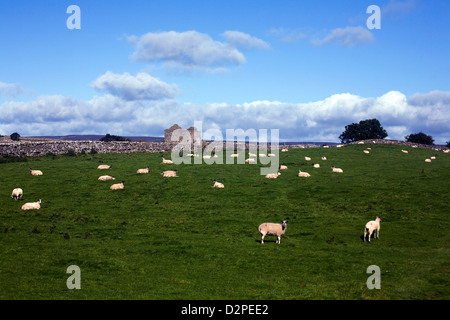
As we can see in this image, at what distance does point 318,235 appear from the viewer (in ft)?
86.3

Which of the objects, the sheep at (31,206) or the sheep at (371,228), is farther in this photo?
the sheep at (31,206)

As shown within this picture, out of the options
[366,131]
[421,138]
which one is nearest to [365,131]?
[366,131]

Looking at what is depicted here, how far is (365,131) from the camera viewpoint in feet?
374

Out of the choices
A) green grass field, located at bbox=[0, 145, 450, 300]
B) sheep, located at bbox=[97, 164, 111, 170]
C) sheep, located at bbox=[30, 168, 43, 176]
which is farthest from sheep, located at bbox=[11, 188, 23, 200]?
sheep, located at bbox=[97, 164, 111, 170]

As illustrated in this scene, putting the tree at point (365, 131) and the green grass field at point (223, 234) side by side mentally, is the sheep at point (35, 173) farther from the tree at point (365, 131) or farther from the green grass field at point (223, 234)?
the tree at point (365, 131)

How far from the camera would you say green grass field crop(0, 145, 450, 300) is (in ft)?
56.1

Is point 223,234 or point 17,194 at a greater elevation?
point 17,194

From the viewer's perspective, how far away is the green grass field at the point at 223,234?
17.1 meters

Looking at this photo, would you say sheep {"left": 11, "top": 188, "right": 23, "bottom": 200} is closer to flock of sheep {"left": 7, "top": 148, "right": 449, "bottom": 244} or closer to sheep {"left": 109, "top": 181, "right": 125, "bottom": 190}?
flock of sheep {"left": 7, "top": 148, "right": 449, "bottom": 244}

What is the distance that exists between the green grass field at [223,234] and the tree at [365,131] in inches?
2539

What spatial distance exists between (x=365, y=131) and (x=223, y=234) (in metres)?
95.7

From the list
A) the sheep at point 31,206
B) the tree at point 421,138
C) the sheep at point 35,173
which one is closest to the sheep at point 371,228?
the sheep at point 31,206

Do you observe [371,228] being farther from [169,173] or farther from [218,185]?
[169,173]
